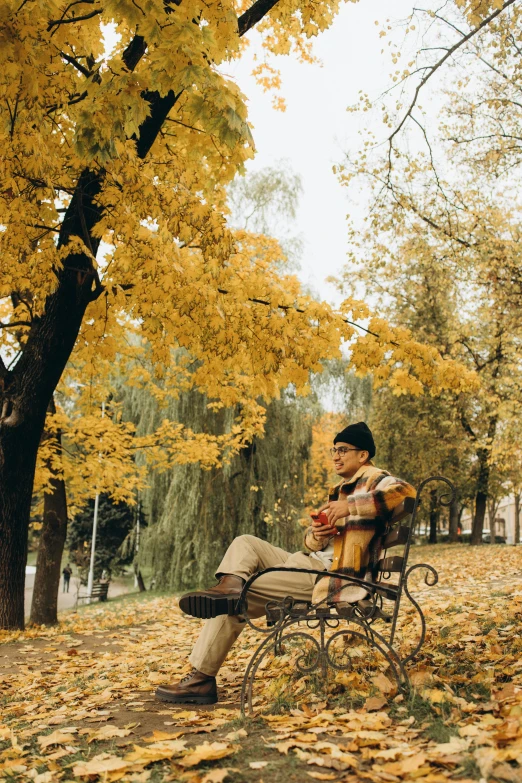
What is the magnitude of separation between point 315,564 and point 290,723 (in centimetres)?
108

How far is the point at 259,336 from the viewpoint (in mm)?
6176

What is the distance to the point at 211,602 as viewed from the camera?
10.9 ft

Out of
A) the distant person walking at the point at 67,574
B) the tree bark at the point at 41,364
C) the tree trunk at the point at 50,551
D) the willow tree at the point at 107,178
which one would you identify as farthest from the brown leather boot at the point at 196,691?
the distant person walking at the point at 67,574

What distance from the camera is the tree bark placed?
611 centimetres

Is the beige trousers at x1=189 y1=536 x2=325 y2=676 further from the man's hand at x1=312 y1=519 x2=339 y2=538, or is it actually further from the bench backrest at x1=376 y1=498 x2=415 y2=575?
the bench backrest at x1=376 y1=498 x2=415 y2=575

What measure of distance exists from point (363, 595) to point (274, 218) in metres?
13.9

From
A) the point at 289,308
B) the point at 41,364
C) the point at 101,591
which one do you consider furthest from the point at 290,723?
the point at 101,591

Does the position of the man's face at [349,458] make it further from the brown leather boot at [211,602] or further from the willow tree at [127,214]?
the willow tree at [127,214]

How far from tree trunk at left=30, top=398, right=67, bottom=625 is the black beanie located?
770 cm

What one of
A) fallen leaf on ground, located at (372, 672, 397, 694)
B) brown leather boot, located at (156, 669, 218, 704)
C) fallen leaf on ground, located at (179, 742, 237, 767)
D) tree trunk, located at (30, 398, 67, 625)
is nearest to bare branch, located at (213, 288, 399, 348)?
brown leather boot, located at (156, 669, 218, 704)

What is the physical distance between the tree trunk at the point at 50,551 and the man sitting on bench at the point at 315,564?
745 cm

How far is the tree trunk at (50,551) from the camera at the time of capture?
35.1 ft

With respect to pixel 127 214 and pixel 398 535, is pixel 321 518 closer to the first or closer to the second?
pixel 398 535

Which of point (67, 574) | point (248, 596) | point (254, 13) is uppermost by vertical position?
point (254, 13)
